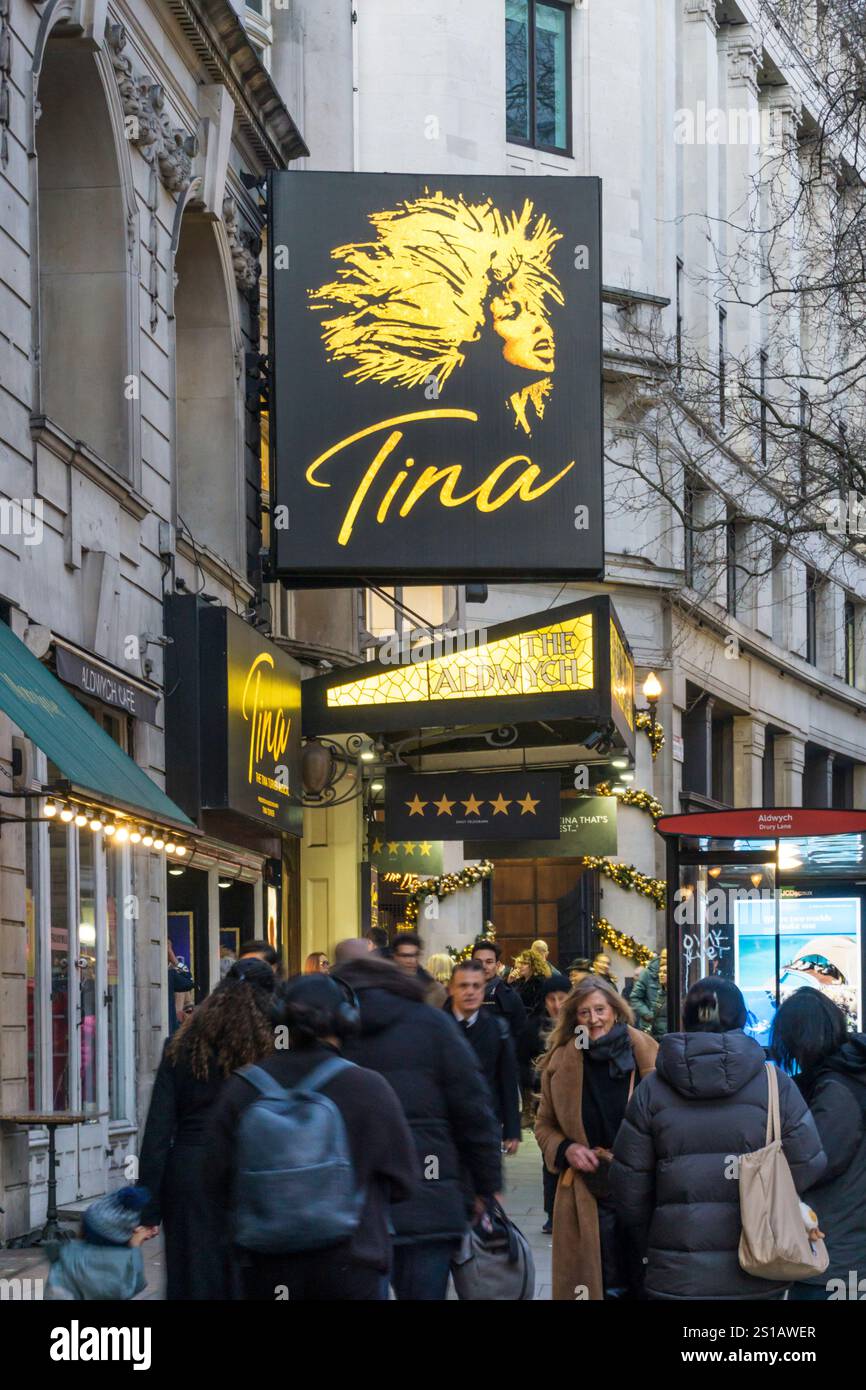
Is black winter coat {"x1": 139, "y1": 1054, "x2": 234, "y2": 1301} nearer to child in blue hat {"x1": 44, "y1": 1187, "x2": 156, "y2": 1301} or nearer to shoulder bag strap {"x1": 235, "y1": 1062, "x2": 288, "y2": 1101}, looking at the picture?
child in blue hat {"x1": 44, "y1": 1187, "x2": 156, "y2": 1301}

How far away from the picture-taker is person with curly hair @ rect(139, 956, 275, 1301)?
883 centimetres

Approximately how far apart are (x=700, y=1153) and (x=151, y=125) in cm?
1381

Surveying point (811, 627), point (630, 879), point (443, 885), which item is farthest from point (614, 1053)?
point (811, 627)

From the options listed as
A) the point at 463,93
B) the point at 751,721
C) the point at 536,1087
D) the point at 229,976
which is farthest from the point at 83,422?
the point at 751,721

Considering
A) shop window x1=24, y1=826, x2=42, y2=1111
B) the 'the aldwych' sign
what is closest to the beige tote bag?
shop window x1=24, y1=826, x2=42, y2=1111

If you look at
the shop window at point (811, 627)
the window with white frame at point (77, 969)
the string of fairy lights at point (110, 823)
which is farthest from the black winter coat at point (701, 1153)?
the shop window at point (811, 627)

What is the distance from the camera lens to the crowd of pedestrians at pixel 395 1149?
6.88 m

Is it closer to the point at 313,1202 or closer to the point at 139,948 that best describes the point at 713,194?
the point at 139,948

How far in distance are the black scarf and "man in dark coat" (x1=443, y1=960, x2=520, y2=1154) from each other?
7.32ft

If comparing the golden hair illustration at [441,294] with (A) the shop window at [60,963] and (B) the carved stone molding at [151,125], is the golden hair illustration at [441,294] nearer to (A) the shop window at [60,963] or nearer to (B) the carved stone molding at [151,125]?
(B) the carved stone molding at [151,125]

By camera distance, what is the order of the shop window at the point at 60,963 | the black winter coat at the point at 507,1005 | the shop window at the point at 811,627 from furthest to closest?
the shop window at the point at 811,627, the black winter coat at the point at 507,1005, the shop window at the point at 60,963

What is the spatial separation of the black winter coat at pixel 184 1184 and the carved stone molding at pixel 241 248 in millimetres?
15360

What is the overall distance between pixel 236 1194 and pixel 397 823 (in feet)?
53.2

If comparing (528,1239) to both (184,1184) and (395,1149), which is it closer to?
(184,1184)
